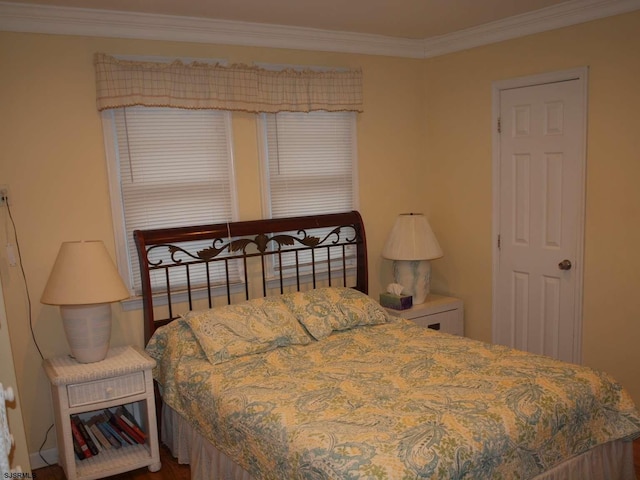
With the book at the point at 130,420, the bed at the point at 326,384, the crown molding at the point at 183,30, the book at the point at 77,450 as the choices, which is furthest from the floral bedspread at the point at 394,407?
the crown molding at the point at 183,30

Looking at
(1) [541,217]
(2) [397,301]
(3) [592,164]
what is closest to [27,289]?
(2) [397,301]

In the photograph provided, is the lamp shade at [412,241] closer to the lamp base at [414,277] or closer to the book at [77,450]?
the lamp base at [414,277]

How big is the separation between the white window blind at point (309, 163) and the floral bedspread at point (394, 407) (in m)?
1.10

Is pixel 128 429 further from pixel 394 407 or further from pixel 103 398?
pixel 394 407

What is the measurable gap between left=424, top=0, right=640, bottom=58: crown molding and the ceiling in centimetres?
6

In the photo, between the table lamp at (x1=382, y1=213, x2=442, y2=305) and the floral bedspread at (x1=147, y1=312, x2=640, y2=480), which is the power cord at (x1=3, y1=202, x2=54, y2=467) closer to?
the floral bedspread at (x1=147, y1=312, x2=640, y2=480)

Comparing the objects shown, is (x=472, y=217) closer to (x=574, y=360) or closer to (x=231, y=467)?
(x=574, y=360)

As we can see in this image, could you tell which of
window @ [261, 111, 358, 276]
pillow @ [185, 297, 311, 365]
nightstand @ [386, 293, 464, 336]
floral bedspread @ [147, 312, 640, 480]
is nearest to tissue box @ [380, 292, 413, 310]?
nightstand @ [386, 293, 464, 336]

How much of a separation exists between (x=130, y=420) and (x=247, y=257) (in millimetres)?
1154

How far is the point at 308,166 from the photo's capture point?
Answer: 3.92 m

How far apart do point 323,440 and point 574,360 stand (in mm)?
2234

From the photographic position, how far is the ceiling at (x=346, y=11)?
3045 mm

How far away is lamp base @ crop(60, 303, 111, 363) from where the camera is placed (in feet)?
9.58

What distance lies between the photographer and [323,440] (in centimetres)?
207
